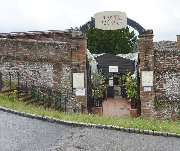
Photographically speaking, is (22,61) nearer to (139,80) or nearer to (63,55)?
(63,55)

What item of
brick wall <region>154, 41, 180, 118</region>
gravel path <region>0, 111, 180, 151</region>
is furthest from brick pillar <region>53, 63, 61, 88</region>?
gravel path <region>0, 111, 180, 151</region>

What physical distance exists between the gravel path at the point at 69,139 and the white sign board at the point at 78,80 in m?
7.22

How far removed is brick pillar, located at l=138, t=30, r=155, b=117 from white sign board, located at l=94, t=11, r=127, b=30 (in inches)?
46.9

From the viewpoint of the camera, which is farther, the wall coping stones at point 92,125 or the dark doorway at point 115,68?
the dark doorway at point 115,68

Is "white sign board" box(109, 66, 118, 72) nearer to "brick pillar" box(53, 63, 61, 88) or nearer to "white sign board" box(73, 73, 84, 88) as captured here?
"brick pillar" box(53, 63, 61, 88)

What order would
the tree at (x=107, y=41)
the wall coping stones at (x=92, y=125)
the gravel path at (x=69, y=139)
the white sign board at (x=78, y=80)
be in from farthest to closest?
the tree at (x=107, y=41)
the white sign board at (x=78, y=80)
the wall coping stones at (x=92, y=125)
the gravel path at (x=69, y=139)

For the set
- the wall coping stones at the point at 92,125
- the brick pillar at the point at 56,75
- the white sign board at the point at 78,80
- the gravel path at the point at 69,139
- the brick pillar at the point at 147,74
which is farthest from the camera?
the brick pillar at the point at 56,75

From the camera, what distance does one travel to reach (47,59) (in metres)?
24.7

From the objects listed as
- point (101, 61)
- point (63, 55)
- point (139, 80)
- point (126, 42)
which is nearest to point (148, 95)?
point (139, 80)

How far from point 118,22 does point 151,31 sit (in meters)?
1.68

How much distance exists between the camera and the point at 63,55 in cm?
2414

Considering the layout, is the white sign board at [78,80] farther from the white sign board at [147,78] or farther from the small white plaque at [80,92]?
the white sign board at [147,78]

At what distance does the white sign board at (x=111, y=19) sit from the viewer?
2306 cm

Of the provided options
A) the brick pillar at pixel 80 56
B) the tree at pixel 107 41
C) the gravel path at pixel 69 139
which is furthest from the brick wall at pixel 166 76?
the tree at pixel 107 41
